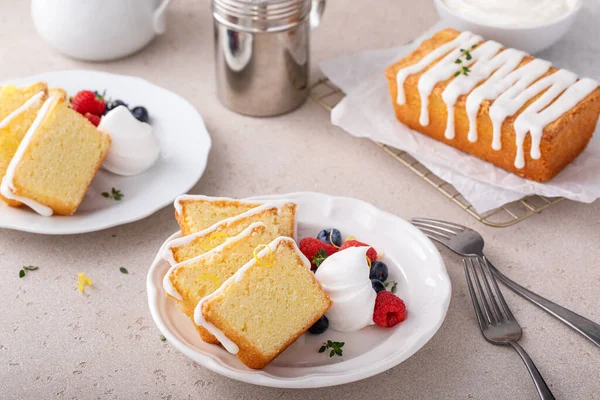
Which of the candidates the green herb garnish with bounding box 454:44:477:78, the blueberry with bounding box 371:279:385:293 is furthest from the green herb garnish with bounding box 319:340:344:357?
the green herb garnish with bounding box 454:44:477:78

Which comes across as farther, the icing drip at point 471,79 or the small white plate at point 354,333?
the icing drip at point 471,79

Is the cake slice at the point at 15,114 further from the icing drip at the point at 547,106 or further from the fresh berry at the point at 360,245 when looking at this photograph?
the icing drip at the point at 547,106

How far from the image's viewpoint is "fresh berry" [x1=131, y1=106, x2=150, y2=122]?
2.09 meters

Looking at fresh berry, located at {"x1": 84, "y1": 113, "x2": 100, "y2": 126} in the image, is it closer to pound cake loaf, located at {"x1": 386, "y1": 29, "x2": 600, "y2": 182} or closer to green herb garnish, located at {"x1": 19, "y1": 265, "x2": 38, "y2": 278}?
green herb garnish, located at {"x1": 19, "y1": 265, "x2": 38, "y2": 278}

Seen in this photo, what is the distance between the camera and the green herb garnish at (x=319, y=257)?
1.54 m

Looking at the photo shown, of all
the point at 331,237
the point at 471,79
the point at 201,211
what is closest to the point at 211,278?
the point at 201,211

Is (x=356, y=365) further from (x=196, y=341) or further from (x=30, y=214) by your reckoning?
(x=30, y=214)

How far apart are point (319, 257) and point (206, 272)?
0.90ft

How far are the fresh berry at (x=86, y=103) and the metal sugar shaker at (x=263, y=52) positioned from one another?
394 mm

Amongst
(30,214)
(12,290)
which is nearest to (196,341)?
(12,290)

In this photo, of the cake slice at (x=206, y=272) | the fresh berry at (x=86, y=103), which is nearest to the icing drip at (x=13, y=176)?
the fresh berry at (x=86, y=103)

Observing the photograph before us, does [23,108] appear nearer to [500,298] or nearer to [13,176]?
[13,176]

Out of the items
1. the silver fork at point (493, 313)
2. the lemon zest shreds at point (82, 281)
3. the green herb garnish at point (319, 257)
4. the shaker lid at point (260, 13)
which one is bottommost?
the lemon zest shreds at point (82, 281)

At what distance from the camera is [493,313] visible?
5.13 ft
